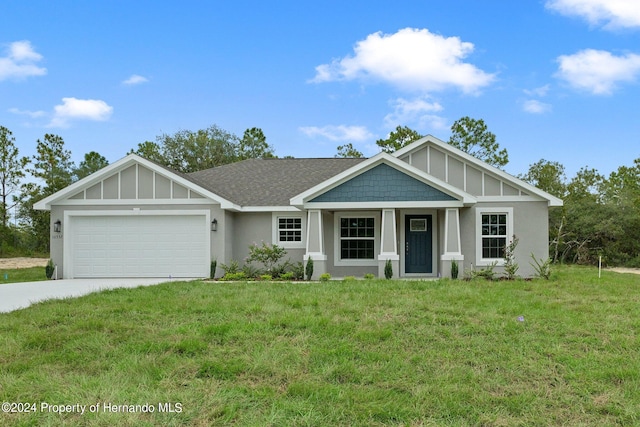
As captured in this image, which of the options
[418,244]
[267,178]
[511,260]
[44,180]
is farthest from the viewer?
[44,180]

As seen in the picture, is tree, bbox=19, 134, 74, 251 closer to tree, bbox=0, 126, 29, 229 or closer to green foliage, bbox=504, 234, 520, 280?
tree, bbox=0, 126, 29, 229

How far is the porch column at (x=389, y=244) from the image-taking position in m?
15.1

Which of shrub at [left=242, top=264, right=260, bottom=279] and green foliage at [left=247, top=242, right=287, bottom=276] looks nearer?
green foliage at [left=247, top=242, right=287, bottom=276]

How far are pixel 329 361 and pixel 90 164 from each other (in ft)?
152

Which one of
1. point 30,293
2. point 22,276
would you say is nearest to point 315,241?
point 30,293

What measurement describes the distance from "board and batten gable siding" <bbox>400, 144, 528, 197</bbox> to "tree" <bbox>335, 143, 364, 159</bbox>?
79.1 ft

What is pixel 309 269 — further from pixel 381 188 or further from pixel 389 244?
pixel 381 188

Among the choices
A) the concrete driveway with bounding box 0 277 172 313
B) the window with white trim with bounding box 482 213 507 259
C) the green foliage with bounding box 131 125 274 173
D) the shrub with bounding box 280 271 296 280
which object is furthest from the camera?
the green foliage with bounding box 131 125 274 173

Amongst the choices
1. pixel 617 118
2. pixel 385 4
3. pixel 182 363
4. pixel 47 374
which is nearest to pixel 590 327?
pixel 182 363

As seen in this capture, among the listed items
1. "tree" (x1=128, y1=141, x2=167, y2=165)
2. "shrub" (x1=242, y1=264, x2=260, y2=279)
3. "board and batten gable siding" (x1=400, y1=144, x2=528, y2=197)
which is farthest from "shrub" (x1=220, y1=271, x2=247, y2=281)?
"tree" (x1=128, y1=141, x2=167, y2=165)

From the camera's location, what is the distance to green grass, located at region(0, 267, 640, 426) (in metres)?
4.66

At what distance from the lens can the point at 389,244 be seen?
15.3 meters

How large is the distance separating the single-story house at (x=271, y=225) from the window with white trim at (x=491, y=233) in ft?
0.11

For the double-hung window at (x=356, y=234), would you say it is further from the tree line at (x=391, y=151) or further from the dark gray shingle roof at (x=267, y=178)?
the tree line at (x=391, y=151)
